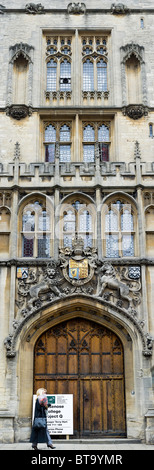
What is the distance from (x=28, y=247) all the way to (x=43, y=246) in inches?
19.5

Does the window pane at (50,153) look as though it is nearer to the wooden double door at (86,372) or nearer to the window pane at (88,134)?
the window pane at (88,134)

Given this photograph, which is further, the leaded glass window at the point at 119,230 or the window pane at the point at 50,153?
the window pane at the point at 50,153

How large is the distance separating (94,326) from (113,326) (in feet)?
2.23

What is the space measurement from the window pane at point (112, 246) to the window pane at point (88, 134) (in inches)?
186

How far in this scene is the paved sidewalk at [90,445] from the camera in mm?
12578

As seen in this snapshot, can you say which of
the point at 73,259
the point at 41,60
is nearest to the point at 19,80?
the point at 41,60

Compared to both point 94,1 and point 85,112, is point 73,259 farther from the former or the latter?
point 94,1

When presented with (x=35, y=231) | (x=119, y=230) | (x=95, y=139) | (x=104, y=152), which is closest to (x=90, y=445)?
(x=119, y=230)

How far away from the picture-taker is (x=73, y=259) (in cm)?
1563

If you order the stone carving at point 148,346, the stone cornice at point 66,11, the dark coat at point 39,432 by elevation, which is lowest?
the dark coat at point 39,432

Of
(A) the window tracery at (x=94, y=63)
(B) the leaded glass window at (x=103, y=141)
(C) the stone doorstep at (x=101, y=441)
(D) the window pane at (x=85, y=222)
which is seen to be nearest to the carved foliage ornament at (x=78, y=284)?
(D) the window pane at (x=85, y=222)

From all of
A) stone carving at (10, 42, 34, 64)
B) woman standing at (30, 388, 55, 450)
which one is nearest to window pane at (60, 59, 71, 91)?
stone carving at (10, 42, 34, 64)

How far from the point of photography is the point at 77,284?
1531cm

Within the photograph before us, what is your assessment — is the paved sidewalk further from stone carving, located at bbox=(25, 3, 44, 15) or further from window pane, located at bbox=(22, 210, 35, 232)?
stone carving, located at bbox=(25, 3, 44, 15)
